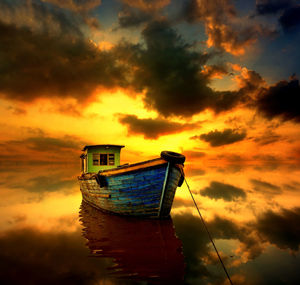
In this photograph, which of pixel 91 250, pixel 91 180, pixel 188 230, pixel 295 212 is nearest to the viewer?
pixel 91 250

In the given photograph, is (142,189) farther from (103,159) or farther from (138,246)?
(103,159)

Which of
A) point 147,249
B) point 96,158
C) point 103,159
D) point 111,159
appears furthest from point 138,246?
point 96,158

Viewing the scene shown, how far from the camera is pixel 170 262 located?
616 centimetres

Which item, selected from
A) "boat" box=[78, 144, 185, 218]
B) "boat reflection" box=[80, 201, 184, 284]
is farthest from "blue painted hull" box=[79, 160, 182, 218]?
"boat reflection" box=[80, 201, 184, 284]

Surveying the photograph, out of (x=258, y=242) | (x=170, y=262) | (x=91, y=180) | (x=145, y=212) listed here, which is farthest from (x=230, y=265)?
(x=91, y=180)

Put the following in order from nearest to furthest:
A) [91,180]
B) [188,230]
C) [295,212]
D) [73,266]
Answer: [73,266], [188,230], [91,180], [295,212]

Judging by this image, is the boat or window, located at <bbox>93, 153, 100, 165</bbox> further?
window, located at <bbox>93, 153, 100, 165</bbox>

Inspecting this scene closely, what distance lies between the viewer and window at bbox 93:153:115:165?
1411 centimetres

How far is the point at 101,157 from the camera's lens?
46.6 feet

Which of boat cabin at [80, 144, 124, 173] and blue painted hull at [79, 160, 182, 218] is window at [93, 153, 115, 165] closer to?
boat cabin at [80, 144, 124, 173]

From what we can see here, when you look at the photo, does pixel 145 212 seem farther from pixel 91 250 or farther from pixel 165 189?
pixel 91 250

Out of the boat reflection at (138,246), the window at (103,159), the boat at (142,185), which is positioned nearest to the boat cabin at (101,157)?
the window at (103,159)

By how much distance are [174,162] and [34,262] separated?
649 cm

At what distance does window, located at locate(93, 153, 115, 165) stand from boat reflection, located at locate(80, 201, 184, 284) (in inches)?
160
